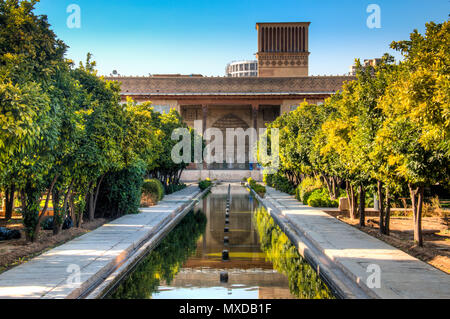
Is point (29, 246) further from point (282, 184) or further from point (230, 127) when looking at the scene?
point (230, 127)

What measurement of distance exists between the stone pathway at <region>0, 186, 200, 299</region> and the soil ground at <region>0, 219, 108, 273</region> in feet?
1.04

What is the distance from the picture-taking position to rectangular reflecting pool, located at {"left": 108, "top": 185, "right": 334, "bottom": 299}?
23.3 ft

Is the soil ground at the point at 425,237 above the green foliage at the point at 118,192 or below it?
below

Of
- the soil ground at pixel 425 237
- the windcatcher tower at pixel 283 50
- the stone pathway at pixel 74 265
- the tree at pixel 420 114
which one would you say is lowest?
the soil ground at pixel 425 237

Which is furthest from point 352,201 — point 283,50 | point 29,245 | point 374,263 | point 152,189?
point 283,50

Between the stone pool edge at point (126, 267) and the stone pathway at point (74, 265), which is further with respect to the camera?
the stone pool edge at point (126, 267)

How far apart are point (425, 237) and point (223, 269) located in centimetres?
570

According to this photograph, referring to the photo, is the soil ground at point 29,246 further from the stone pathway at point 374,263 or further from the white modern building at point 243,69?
the white modern building at point 243,69

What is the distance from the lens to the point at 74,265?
7848 mm

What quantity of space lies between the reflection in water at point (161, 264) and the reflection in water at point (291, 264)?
1.79 meters

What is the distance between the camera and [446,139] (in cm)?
688

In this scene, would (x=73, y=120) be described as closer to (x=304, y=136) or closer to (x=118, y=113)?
(x=118, y=113)

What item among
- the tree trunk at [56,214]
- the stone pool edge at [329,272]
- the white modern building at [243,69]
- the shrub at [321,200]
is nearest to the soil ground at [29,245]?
the tree trunk at [56,214]

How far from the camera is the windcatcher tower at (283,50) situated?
6669cm
